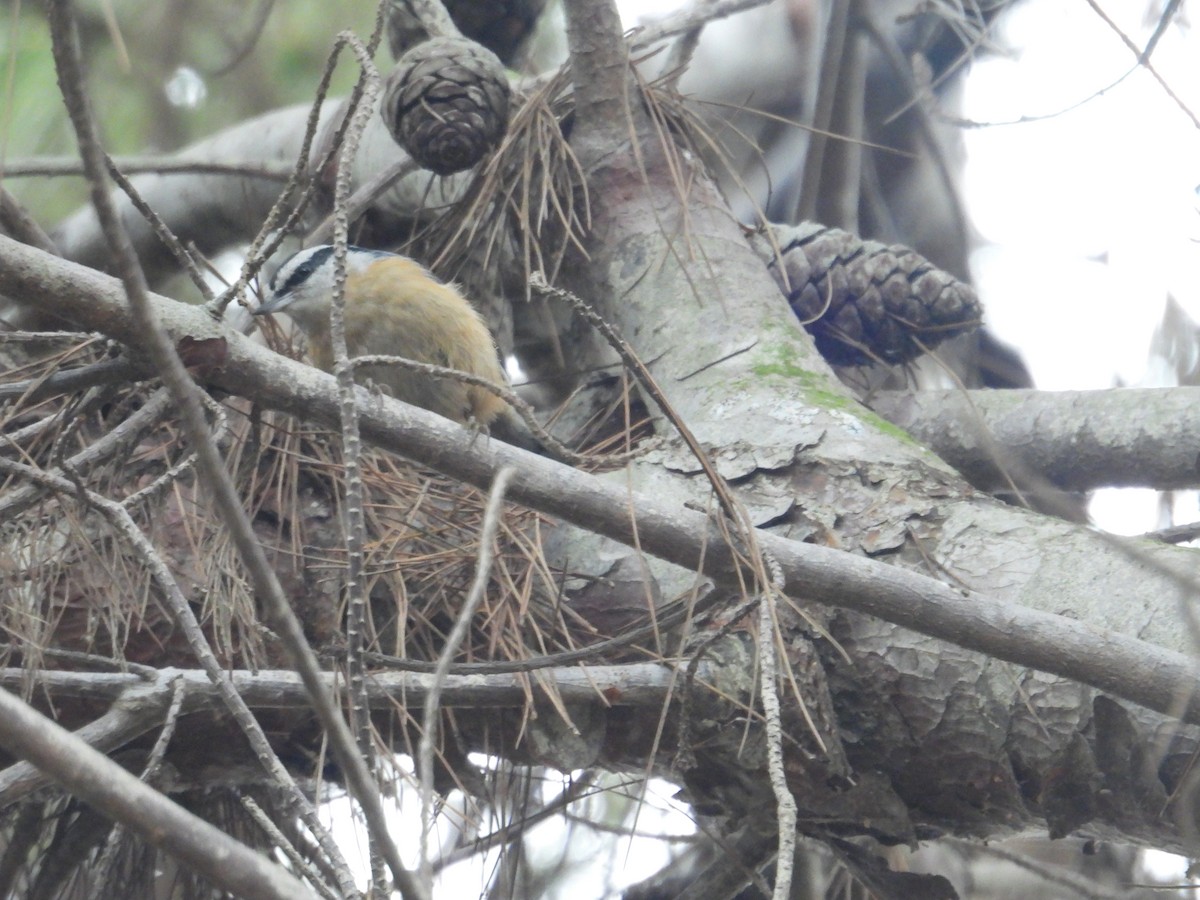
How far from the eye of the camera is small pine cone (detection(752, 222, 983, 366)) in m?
2.57

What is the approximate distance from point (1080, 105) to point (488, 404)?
3.81ft

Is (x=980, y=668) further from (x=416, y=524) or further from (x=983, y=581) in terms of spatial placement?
(x=416, y=524)

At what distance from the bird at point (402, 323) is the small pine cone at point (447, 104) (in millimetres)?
258

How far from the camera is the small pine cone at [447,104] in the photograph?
2.34 metres

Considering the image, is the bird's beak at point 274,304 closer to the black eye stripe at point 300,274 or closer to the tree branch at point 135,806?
the black eye stripe at point 300,274

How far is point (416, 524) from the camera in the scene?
6.92 feet

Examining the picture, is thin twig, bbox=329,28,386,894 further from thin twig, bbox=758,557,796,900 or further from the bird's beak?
the bird's beak

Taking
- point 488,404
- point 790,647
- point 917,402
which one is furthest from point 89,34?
point 790,647

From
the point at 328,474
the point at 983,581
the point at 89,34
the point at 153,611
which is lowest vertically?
the point at 153,611

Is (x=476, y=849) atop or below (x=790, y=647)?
below

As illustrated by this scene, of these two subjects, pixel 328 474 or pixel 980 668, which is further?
pixel 328 474

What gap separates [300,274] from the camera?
256cm

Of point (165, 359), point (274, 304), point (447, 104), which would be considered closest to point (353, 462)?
point (165, 359)

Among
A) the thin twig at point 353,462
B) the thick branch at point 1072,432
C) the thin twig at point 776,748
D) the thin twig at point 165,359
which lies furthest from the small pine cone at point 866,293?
the thin twig at point 165,359
